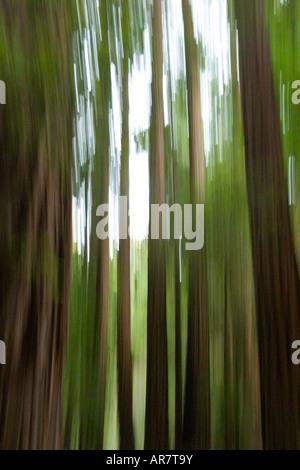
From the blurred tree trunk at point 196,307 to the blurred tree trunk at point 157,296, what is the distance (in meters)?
0.03

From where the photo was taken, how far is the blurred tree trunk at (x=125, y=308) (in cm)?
55

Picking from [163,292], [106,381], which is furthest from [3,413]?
[163,292]

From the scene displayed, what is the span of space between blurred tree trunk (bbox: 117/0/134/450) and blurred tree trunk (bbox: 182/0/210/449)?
70 millimetres

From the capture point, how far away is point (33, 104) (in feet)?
1.91

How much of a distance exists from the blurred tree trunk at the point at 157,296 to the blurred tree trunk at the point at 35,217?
0.34ft

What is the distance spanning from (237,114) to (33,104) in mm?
256

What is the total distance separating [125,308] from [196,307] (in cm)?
9

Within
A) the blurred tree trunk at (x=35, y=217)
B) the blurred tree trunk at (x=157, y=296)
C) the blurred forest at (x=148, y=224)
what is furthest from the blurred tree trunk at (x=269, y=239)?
the blurred tree trunk at (x=35, y=217)

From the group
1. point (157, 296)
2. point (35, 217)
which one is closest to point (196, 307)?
point (157, 296)

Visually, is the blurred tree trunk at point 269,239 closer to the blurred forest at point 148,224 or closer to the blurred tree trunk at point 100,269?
the blurred forest at point 148,224

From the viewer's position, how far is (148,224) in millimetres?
569

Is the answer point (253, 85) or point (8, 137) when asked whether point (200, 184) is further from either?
point (8, 137)

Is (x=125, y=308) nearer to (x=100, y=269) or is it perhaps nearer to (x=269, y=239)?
(x=100, y=269)

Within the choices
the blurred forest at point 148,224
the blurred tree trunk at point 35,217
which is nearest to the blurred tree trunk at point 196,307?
the blurred forest at point 148,224
